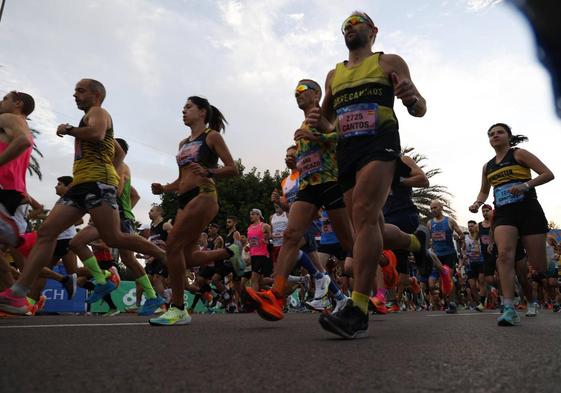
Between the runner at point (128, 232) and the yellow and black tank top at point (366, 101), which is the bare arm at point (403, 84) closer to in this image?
the yellow and black tank top at point (366, 101)

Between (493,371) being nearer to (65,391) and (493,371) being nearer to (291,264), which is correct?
(65,391)

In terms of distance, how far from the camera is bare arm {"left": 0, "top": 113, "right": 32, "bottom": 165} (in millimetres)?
4816

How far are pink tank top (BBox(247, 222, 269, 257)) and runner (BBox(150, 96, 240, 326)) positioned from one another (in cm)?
699

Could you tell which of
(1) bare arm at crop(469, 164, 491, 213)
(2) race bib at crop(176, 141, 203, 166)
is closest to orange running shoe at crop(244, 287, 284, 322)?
(2) race bib at crop(176, 141, 203, 166)

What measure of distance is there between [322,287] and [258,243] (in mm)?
6352

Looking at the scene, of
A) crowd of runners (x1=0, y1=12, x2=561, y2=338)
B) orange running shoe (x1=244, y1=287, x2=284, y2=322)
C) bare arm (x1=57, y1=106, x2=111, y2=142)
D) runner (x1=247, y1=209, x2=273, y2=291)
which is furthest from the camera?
runner (x1=247, y1=209, x2=273, y2=291)

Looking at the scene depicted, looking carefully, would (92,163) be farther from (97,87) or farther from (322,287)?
(322,287)

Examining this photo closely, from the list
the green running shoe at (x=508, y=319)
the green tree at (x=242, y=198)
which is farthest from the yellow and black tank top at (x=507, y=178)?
the green tree at (x=242, y=198)

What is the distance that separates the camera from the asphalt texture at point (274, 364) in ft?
5.27

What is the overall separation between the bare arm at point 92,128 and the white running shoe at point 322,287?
2791 mm

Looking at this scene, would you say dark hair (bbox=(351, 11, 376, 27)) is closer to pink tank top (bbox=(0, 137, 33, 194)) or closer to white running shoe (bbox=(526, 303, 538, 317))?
pink tank top (bbox=(0, 137, 33, 194))

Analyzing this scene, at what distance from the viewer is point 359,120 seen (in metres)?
3.60

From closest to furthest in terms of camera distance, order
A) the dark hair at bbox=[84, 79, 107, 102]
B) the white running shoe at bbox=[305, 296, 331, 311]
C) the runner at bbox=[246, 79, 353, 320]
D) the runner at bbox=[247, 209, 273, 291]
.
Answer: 1. the runner at bbox=[246, 79, 353, 320]
2. the dark hair at bbox=[84, 79, 107, 102]
3. the white running shoe at bbox=[305, 296, 331, 311]
4. the runner at bbox=[247, 209, 273, 291]

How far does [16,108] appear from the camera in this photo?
541 centimetres
